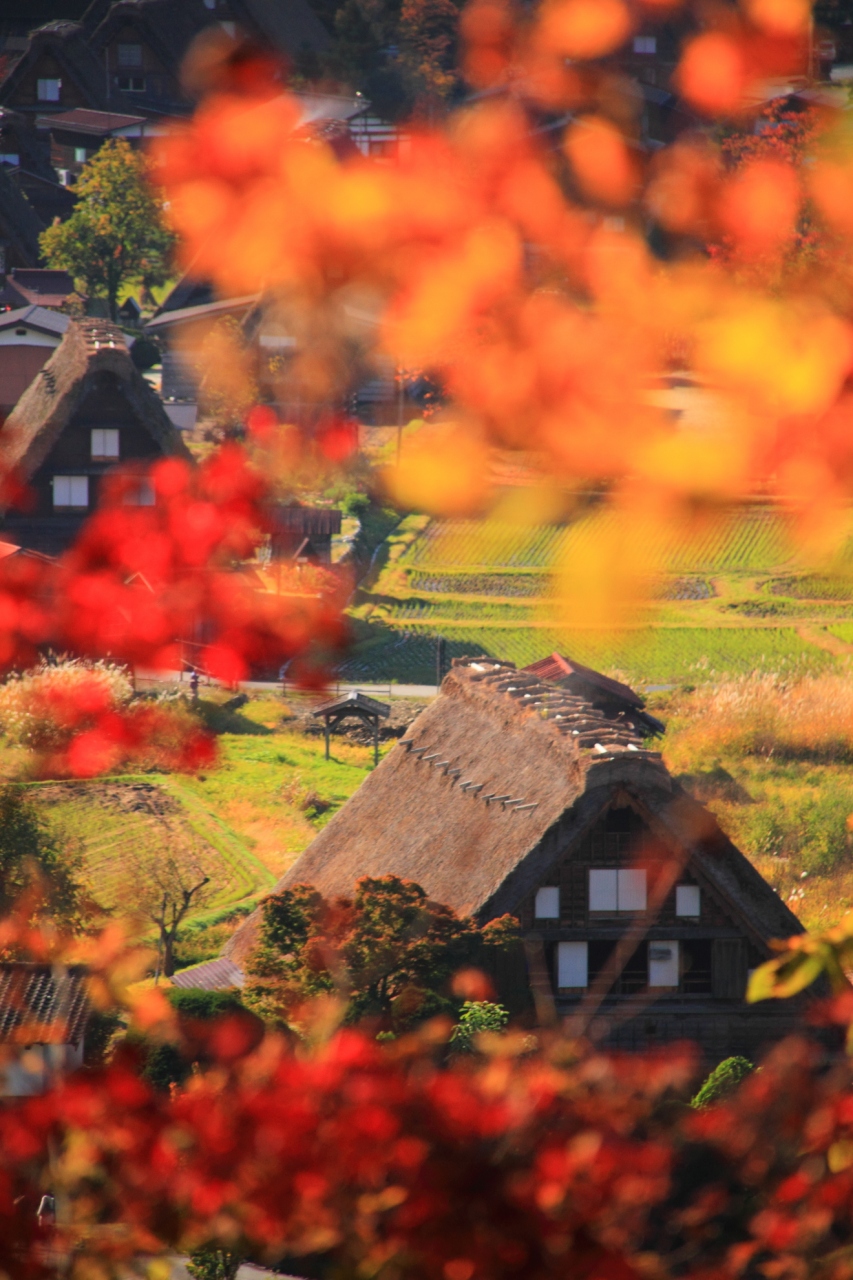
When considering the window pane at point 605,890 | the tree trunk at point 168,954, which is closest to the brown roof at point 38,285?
the tree trunk at point 168,954

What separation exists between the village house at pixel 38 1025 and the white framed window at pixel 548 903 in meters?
4.65

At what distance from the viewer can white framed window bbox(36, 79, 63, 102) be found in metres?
64.2

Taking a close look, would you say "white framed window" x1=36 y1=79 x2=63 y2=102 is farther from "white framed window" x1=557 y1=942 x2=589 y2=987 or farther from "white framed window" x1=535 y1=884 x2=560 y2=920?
"white framed window" x1=557 y1=942 x2=589 y2=987

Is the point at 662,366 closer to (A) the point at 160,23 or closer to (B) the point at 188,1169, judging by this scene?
(B) the point at 188,1169

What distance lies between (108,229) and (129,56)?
15.5m

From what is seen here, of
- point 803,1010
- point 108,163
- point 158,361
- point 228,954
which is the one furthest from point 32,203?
point 803,1010

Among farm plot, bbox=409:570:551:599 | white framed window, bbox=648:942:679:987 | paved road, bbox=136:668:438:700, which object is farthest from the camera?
farm plot, bbox=409:570:551:599

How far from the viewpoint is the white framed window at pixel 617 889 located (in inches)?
665

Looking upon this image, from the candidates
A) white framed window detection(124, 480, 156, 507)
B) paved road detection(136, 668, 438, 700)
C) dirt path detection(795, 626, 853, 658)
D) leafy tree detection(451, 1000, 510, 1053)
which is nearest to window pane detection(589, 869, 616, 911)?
leafy tree detection(451, 1000, 510, 1053)

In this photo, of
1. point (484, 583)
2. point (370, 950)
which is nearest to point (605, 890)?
point (370, 950)

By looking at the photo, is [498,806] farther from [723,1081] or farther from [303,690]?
[303,690]

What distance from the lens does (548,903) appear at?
17.0 meters

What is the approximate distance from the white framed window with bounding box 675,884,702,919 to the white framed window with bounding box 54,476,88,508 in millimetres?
21800

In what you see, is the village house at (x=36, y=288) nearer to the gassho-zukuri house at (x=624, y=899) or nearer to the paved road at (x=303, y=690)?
the paved road at (x=303, y=690)
